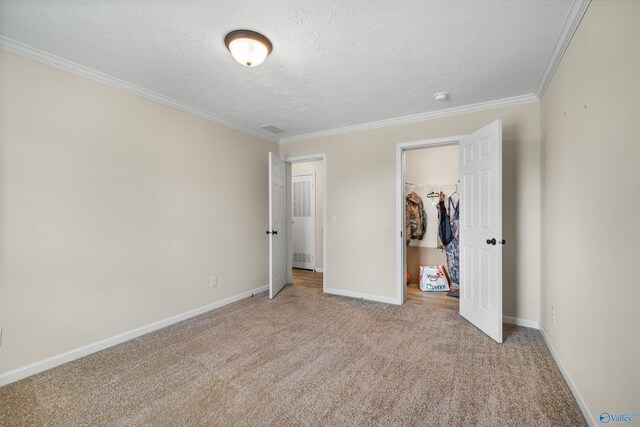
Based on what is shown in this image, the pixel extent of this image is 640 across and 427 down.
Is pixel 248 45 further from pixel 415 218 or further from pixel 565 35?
pixel 415 218

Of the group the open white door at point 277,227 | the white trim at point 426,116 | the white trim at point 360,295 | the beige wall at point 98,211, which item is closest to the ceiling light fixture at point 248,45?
the beige wall at point 98,211

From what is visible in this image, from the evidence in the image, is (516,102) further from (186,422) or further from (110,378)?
(110,378)

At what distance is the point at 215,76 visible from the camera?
2.53 metres

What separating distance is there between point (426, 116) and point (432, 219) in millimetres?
1933

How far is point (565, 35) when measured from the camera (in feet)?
6.18

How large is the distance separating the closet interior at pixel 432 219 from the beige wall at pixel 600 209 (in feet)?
7.19

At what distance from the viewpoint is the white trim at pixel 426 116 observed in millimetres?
3027

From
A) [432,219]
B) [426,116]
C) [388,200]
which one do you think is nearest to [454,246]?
→ [432,219]

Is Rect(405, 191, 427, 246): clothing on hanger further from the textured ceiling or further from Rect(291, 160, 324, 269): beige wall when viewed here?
the textured ceiling

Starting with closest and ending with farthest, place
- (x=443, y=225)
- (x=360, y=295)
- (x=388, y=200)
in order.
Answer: (x=388, y=200), (x=360, y=295), (x=443, y=225)

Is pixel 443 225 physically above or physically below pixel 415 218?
below

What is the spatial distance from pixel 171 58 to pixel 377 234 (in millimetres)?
2950

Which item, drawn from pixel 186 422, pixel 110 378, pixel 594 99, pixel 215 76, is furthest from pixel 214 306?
pixel 594 99

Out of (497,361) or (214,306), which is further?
(214,306)
